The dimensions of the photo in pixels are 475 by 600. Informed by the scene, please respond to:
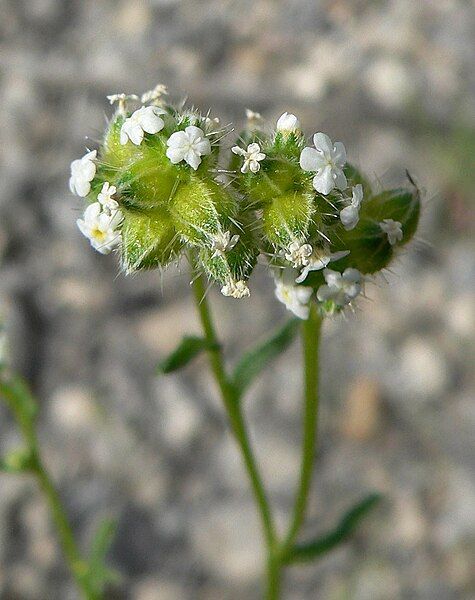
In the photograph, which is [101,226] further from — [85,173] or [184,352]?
[184,352]

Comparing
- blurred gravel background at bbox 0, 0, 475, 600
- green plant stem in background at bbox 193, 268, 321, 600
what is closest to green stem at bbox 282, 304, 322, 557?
green plant stem in background at bbox 193, 268, 321, 600

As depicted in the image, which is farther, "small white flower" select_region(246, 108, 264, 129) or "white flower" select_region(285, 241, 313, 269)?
"small white flower" select_region(246, 108, 264, 129)

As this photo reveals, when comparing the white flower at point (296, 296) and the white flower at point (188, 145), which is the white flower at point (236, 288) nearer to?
the white flower at point (296, 296)

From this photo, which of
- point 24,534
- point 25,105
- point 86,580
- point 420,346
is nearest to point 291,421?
point 420,346

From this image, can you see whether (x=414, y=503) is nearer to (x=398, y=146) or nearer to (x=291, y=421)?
(x=291, y=421)

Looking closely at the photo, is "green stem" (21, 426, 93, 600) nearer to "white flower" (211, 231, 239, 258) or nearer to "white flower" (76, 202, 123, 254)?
"white flower" (76, 202, 123, 254)

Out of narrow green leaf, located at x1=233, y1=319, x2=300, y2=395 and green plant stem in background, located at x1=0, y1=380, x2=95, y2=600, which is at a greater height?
narrow green leaf, located at x1=233, y1=319, x2=300, y2=395
